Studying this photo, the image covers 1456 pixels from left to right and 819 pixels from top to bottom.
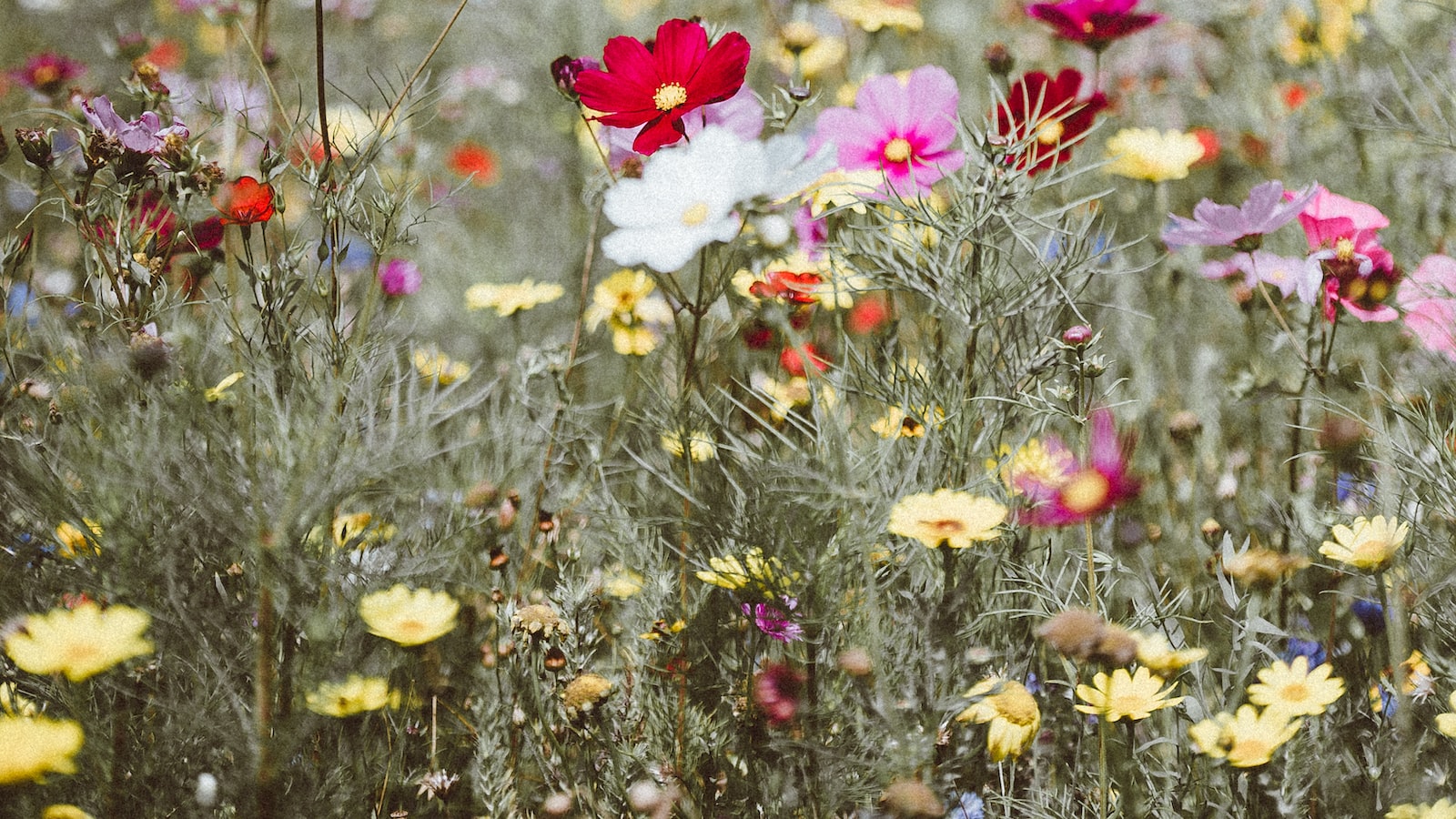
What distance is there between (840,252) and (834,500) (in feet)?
0.59

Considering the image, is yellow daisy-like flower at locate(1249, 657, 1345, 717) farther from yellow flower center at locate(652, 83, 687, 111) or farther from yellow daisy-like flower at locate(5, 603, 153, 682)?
yellow daisy-like flower at locate(5, 603, 153, 682)

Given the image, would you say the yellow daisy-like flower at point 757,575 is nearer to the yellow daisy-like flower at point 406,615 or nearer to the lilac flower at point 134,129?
the yellow daisy-like flower at point 406,615

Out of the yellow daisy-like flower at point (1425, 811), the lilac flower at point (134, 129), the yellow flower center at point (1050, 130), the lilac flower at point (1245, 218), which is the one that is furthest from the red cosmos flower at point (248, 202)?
the yellow daisy-like flower at point (1425, 811)

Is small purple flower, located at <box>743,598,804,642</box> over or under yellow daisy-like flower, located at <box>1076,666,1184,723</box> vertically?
over

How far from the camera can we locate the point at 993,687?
0.63m

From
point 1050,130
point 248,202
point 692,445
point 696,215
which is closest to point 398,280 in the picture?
point 248,202

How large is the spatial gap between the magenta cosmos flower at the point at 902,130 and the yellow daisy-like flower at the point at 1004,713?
1.18ft

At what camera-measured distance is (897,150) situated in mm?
756

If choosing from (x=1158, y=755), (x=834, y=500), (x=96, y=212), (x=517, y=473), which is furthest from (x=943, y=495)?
(x=96, y=212)

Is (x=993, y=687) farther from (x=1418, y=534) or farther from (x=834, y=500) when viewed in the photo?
(x=1418, y=534)

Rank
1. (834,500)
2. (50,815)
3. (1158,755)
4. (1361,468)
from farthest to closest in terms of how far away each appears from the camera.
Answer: (1361,468), (1158,755), (834,500), (50,815)

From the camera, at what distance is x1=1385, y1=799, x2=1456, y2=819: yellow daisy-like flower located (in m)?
0.56

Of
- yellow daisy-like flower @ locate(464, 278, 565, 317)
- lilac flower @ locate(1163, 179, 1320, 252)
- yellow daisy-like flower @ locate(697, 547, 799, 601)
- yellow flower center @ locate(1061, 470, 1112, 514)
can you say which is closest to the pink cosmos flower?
lilac flower @ locate(1163, 179, 1320, 252)

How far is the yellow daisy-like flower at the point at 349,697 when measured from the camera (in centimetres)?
61
